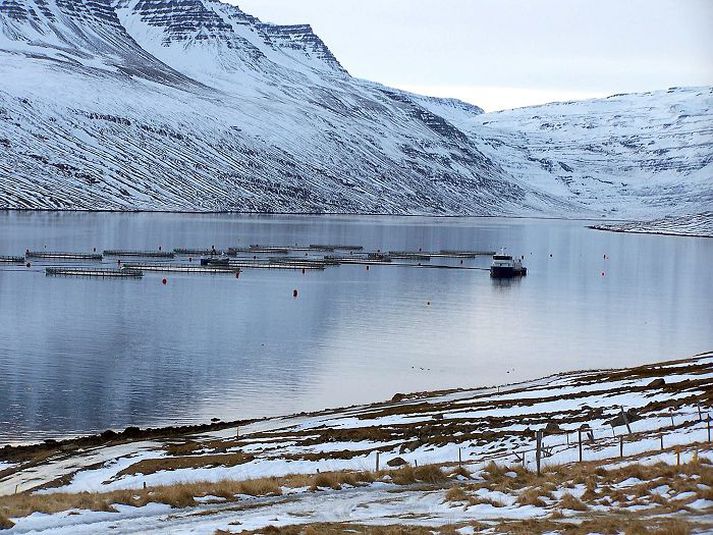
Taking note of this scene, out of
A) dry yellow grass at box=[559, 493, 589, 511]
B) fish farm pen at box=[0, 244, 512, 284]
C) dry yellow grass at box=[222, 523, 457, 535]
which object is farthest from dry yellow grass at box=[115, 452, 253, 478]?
fish farm pen at box=[0, 244, 512, 284]

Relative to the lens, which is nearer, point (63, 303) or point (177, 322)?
point (177, 322)

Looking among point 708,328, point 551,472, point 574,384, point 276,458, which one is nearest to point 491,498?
point 551,472

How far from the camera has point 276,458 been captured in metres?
40.0

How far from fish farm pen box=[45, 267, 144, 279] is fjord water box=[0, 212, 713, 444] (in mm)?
2930

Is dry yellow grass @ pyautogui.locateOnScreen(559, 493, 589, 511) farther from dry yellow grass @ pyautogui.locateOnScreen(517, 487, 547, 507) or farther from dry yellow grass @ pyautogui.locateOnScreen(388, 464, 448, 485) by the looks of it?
dry yellow grass @ pyautogui.locateOnScreen(388, 464, 448, 485)

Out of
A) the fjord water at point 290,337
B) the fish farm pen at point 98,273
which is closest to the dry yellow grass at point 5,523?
the fjord water at point 290,337

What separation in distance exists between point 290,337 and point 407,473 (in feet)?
185

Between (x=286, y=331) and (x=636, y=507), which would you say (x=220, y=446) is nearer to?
(x=636, y=507)

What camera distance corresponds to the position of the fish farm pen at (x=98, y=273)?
13825cm

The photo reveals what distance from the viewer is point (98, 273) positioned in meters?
140

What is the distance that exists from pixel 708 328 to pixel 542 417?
64.2 m

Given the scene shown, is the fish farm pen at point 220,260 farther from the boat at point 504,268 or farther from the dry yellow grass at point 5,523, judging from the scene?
the dry yellow grass at point 5,523

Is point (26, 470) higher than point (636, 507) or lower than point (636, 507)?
lower

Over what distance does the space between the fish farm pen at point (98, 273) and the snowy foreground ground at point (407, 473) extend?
88.3 metres
